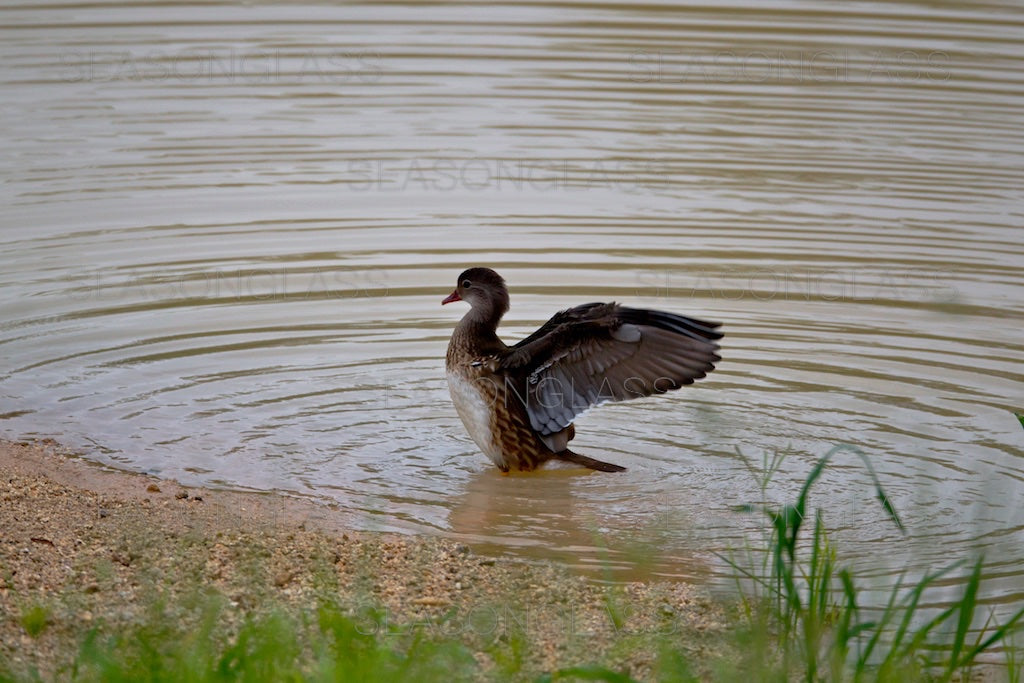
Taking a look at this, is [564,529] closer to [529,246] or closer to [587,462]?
[587,462]

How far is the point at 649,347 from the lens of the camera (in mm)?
6742

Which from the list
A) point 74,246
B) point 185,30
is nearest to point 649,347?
point 74,246

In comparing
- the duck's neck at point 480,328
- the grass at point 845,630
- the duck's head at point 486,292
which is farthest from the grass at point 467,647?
the duck's head at point 486,292

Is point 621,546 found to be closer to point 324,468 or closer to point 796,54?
A: point 324,468

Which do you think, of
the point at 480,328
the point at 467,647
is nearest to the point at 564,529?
the point at 480,328

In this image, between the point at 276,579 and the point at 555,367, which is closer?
the point at 276,579

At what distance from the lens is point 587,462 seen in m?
7.40

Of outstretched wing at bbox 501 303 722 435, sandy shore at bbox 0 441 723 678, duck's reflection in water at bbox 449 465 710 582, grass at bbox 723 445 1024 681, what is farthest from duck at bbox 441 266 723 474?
grass at bbox 723 445 1024 681

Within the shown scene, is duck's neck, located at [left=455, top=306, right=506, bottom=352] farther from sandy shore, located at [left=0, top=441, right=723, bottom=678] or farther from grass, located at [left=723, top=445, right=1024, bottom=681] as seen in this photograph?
grass, located at [left=723, top=445, right=1024, bottom=681]

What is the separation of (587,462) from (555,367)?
565 millimetres

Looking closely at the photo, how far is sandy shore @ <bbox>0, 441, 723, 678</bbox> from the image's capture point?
513 cm

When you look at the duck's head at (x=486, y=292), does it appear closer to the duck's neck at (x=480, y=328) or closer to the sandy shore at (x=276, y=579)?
the duck's neck at (x=480, y=328)

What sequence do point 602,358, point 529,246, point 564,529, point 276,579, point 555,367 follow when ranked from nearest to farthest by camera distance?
point 276,579 < point 564,529 < point 602,358 < point 555,367 < point 529,246

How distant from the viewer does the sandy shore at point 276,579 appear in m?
5.13
